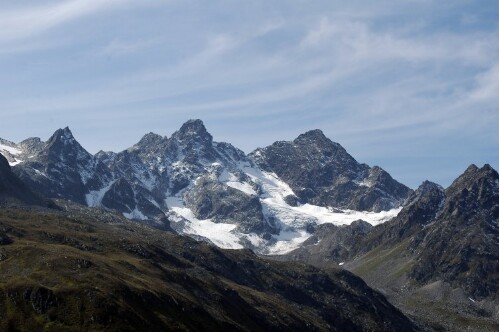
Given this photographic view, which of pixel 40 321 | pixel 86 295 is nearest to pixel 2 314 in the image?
pixel 40 321

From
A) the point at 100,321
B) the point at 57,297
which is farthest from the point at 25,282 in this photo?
the point at 100,321

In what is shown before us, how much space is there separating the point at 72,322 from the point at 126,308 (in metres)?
16.2

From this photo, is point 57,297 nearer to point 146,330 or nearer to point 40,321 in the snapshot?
point 40,321

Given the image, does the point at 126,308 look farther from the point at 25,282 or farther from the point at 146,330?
the point at 25,282

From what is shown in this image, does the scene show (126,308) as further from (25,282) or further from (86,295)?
(25,282)

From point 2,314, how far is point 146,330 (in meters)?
33.4

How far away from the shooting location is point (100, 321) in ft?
625

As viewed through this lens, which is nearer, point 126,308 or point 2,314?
point 2,314

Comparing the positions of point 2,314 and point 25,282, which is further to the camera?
point 25,282

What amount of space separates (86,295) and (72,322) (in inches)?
478

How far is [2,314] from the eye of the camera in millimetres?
183375

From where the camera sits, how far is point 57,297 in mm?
194375

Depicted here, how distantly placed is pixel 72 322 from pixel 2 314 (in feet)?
51.7

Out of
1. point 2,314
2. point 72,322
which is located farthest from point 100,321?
point 2,314
